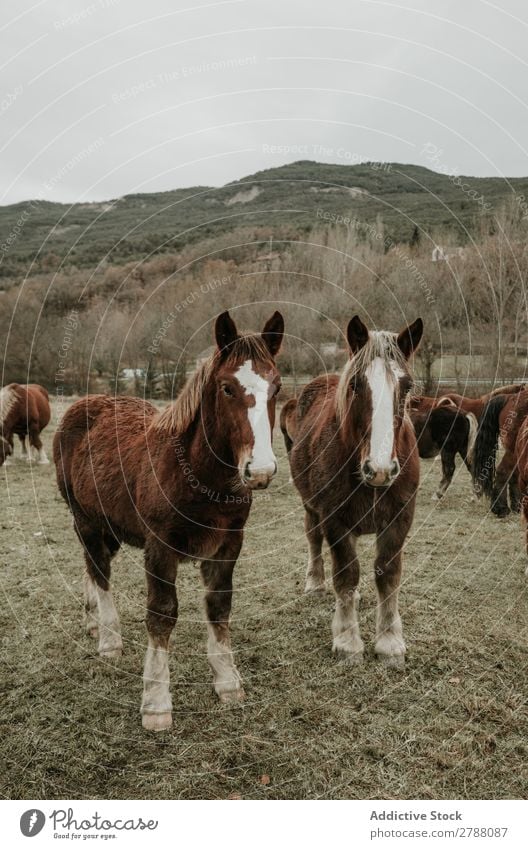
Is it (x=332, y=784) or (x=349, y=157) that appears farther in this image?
(x=349, y=157)

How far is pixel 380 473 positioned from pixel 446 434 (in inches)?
330

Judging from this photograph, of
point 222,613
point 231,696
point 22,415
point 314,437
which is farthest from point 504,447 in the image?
point 22,415

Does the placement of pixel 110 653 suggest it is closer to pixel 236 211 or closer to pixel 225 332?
pixel 225 332

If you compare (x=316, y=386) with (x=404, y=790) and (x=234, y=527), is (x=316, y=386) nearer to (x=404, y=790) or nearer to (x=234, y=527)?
(x=234, y=527)

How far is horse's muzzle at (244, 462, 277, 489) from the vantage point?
127 inches

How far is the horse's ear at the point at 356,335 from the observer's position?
418cm

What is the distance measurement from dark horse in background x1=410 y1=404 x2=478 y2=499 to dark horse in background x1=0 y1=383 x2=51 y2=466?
9451 millimetres

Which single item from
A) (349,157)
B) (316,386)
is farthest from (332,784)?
(349,157)

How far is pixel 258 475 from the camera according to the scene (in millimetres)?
3248

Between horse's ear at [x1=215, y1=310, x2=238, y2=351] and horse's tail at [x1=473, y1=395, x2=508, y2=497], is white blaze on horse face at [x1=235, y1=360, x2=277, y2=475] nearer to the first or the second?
horse's ear at [x1=215, y1=310, x2=238, y2=351]

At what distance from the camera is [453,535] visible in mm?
8664

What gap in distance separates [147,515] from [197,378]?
3.51ft

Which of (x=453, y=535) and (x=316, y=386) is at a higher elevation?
(x=316, y=386)

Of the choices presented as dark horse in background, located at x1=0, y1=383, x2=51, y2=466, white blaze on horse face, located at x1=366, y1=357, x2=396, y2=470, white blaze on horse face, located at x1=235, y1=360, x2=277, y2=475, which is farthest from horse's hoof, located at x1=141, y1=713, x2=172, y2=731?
dark horse in background, located at x1=0, y1=383, x2=51, y2=466
